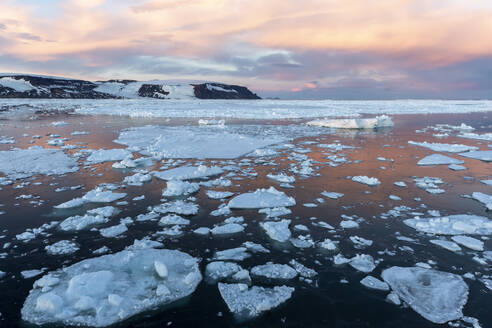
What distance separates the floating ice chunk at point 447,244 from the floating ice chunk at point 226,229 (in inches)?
120

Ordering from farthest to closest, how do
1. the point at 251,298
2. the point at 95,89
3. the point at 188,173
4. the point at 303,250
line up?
1. the point at 95,89
2. the point at 188,173
3. the point at 303,250
4. the point at 251,298

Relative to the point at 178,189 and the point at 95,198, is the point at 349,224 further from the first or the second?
the point at 95,198

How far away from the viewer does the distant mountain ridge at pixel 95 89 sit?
81.4 metres

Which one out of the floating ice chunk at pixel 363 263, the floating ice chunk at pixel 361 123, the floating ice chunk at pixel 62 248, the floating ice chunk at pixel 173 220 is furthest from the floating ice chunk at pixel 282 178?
the floating ice chunk at pixel 361 123

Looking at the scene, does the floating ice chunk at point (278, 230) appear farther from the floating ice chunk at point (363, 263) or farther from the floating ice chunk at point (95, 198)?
the floating ice chunk at point (95, 198)

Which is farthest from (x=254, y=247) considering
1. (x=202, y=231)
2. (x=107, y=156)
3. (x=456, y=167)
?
(x=456, y=167)

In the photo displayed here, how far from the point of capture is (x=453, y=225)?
4.96 m

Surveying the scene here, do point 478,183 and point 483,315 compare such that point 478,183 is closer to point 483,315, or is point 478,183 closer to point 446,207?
point 446,207

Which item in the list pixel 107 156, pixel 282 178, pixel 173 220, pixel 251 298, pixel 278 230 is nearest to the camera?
pixel 251 298

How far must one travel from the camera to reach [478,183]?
7.52 metres

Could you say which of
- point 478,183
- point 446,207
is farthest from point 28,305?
point 478,183

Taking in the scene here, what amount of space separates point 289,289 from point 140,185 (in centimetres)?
494

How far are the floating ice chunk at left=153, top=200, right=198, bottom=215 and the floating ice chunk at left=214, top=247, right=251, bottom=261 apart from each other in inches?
59.9

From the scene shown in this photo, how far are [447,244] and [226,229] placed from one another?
342cm
